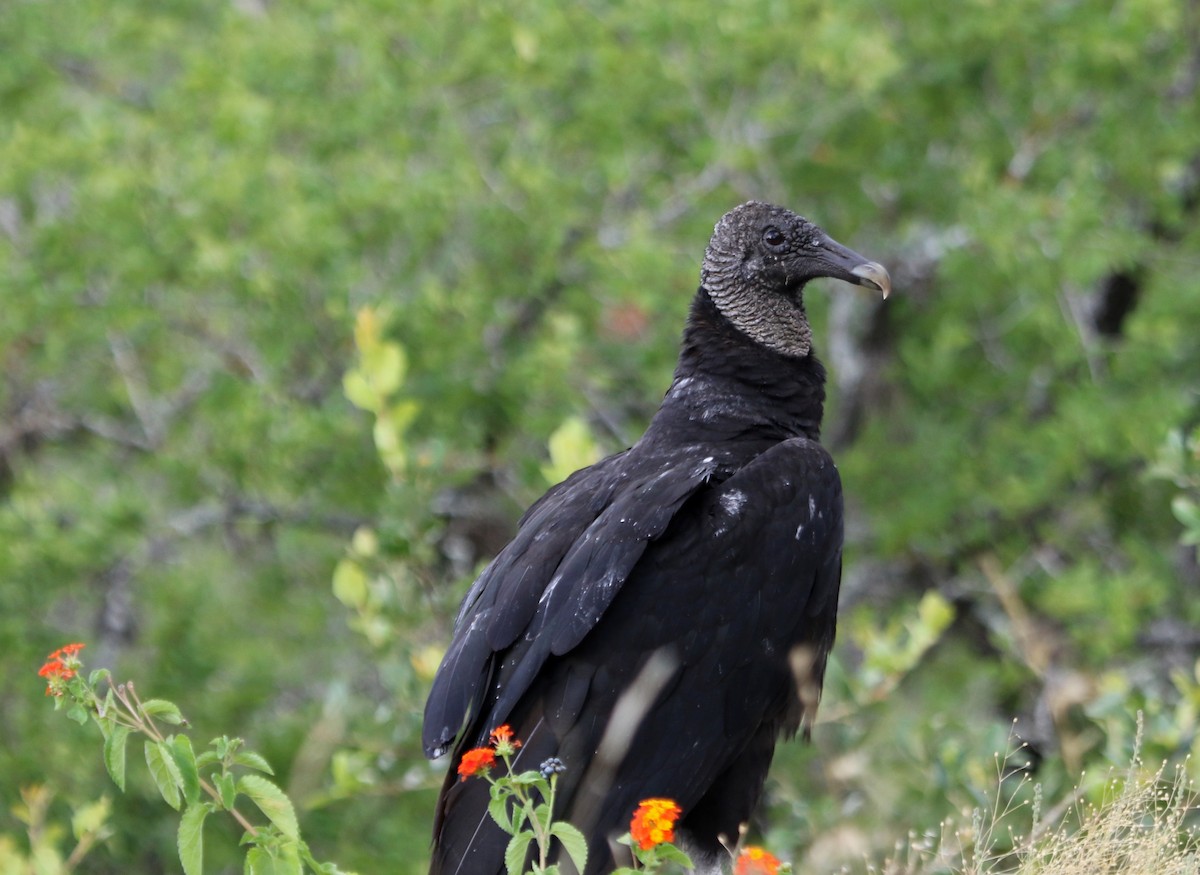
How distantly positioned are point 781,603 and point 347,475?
2631 mm

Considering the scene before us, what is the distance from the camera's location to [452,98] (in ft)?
18.8

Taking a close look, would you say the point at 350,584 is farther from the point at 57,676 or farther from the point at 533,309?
the point at 533,309

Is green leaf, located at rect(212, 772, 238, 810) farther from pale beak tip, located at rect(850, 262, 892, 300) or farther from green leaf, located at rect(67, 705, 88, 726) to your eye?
pale beak tip, located at rect(850, 262, 892, 300)

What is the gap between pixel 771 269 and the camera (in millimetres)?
3484

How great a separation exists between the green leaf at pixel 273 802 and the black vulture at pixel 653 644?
77 cm

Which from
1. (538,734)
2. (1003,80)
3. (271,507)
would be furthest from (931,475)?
(538,734)

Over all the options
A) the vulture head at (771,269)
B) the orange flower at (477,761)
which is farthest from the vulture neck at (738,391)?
the orange flower at (477,761)

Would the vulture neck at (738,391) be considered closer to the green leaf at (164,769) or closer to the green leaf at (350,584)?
the green leaf at (350,584)

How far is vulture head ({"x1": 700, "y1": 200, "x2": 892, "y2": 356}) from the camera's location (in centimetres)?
340

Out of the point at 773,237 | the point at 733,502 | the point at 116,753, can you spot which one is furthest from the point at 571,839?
the point at 773,237

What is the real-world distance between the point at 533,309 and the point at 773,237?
2.27m

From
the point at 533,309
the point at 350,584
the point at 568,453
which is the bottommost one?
the point at 350,584

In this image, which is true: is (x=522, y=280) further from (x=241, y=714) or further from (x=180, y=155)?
(x=241, y=714)

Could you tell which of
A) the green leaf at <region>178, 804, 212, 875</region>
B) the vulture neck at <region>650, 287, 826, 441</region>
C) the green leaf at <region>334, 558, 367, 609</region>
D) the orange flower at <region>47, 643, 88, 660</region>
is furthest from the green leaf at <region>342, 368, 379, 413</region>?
the green leaf at <region>178, 804, 212, 875</region>
